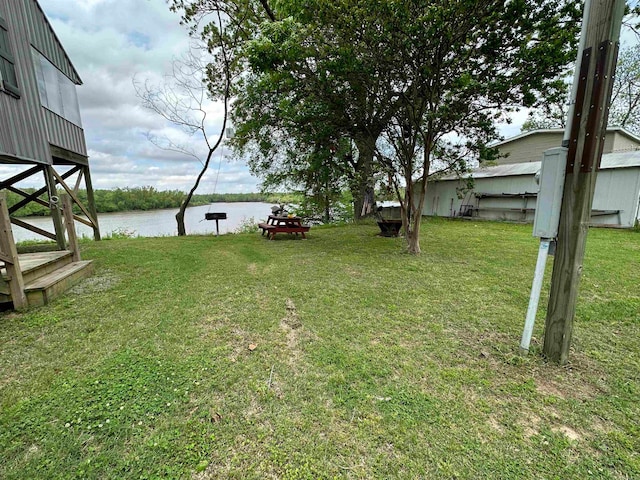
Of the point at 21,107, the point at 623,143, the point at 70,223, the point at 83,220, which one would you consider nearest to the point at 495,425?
the point at 70,223

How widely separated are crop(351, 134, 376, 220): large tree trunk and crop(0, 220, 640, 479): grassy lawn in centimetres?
423

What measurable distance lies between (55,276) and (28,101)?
3.52 meters

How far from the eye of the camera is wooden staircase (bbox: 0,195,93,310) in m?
2.84

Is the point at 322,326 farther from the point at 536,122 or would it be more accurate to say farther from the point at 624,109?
the point at 624,109

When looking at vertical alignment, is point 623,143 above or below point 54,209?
above

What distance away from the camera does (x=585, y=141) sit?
1765 millimetres

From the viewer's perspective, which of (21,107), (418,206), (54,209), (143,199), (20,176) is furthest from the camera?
(143,199)

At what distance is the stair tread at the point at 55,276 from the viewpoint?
3.19 m

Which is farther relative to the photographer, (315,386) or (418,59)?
(418,59)

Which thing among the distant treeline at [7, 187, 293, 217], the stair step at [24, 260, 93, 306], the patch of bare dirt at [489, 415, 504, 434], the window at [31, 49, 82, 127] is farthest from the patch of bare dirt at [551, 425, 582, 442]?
the distant treeline at [7, 187, 293, 217]

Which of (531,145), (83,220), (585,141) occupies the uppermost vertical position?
(531,145)

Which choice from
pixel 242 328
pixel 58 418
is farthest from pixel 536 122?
pixel 58 418

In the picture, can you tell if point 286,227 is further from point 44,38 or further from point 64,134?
point 44,38

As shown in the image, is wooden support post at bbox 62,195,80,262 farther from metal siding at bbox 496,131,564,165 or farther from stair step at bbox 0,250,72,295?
metal siding at bbox 496,131,564,165
